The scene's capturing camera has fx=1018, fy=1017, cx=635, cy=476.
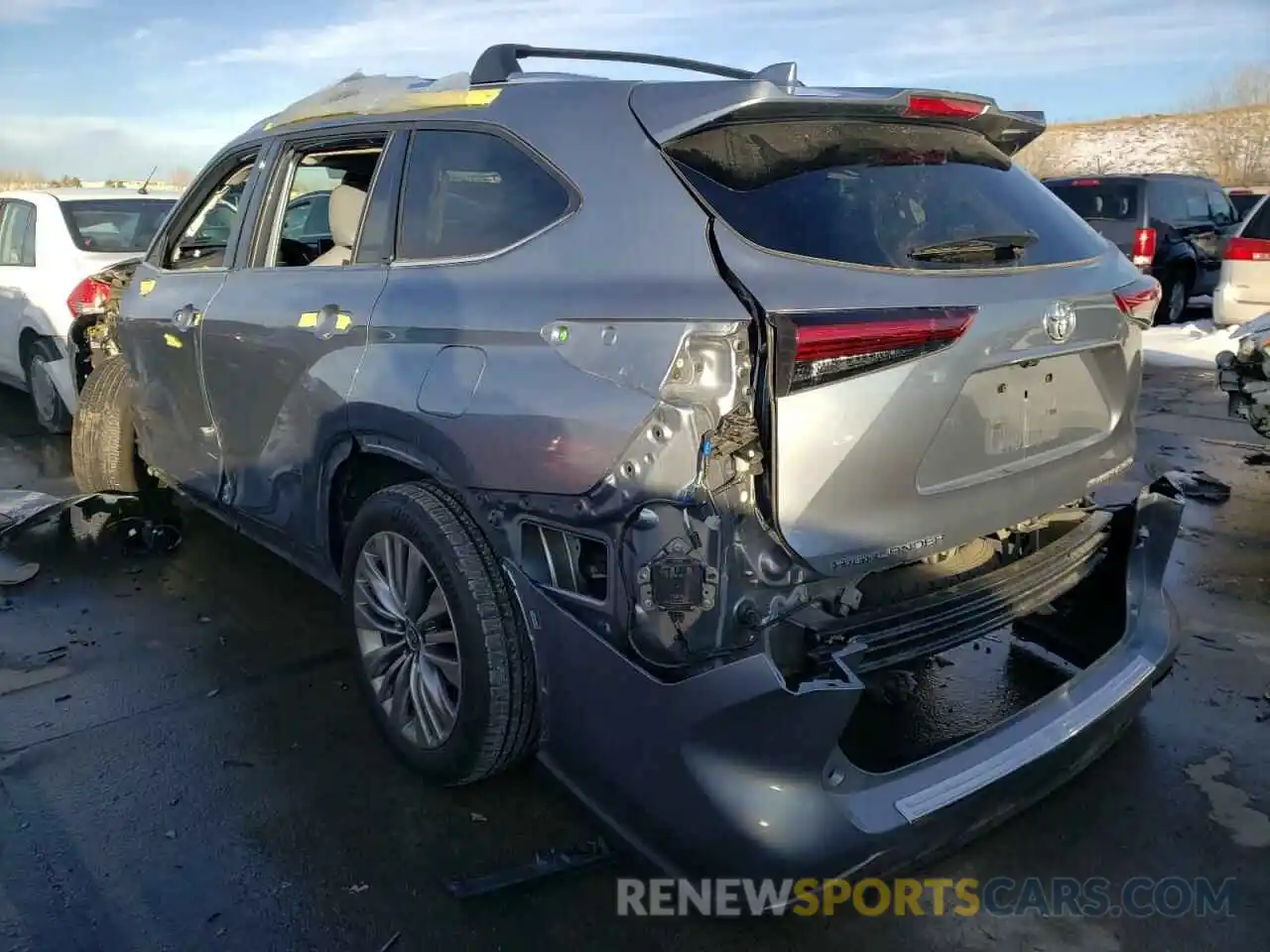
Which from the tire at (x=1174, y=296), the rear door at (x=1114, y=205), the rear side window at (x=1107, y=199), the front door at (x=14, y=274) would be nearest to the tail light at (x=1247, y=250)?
the rear door at (x=1114, y=205)

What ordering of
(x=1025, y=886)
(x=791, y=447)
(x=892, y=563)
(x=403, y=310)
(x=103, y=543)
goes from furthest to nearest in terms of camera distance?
(x=103, y=543) < (x=403, y=310) < (x=1025, y=886) < (x=892, y=563) < (x=791, y=447)

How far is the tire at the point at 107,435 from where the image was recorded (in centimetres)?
537

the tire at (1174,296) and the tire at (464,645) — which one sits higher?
the tire at (1174,296)

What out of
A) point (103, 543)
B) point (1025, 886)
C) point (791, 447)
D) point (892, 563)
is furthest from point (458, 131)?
point (103, 543)

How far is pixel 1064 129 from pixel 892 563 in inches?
2135

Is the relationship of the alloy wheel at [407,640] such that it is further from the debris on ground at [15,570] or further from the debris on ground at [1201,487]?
the debris on ground at [1201,487]

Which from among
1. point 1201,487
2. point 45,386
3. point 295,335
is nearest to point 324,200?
point 295,335

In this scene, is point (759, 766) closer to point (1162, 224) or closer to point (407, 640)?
point (407, 640)

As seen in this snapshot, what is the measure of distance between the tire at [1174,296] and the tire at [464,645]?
12439 mm

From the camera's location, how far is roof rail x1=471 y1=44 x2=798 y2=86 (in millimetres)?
2553

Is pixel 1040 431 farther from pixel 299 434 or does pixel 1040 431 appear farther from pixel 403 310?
pixel 299 434

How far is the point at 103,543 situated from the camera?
5.29m

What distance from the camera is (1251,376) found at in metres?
5.89

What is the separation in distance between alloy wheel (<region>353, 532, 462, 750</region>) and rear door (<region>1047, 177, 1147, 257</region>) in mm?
11701
